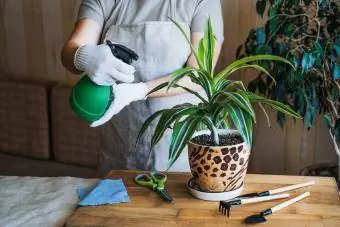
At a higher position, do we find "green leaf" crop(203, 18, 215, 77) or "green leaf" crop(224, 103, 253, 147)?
"green leaf" crop(203, 18, 215, 77)

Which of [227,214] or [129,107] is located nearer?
[227,214]

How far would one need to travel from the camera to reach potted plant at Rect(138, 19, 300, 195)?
1072mm

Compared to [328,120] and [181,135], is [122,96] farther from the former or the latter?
[328,120]

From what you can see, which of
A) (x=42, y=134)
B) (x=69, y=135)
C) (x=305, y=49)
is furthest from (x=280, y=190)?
(x=42, y=134)

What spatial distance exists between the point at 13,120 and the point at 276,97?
63.5 inches

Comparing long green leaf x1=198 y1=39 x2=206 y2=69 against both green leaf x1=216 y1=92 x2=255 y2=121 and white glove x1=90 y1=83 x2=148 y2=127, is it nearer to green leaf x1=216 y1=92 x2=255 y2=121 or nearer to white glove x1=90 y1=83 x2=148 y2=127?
green leaf x1=216 y1=92 x2=255 y2=121

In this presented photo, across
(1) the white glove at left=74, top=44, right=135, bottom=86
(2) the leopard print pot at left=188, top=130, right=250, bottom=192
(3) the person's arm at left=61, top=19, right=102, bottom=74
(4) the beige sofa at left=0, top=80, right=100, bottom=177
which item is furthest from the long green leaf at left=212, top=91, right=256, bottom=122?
(4) the beige sofa at left=0, top=80, right=100, bottom=177

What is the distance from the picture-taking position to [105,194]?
118 cm

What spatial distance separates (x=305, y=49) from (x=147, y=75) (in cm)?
58

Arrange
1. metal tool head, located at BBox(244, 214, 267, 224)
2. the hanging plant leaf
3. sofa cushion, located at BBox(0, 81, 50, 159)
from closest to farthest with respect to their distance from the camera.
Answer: metal tool head, located at BBox(244, 214, 267, 224)
the hanging plant leaf
sofa cushion, located at BBox(0, 81, 50, 159)

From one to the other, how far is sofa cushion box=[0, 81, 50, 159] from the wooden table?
1.65 meters

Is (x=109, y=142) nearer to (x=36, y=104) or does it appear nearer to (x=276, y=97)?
(x=276, y=97)

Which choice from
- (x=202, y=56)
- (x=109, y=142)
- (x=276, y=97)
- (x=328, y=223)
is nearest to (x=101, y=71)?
(x=202, y=56)

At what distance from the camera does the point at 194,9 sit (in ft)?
5.12
